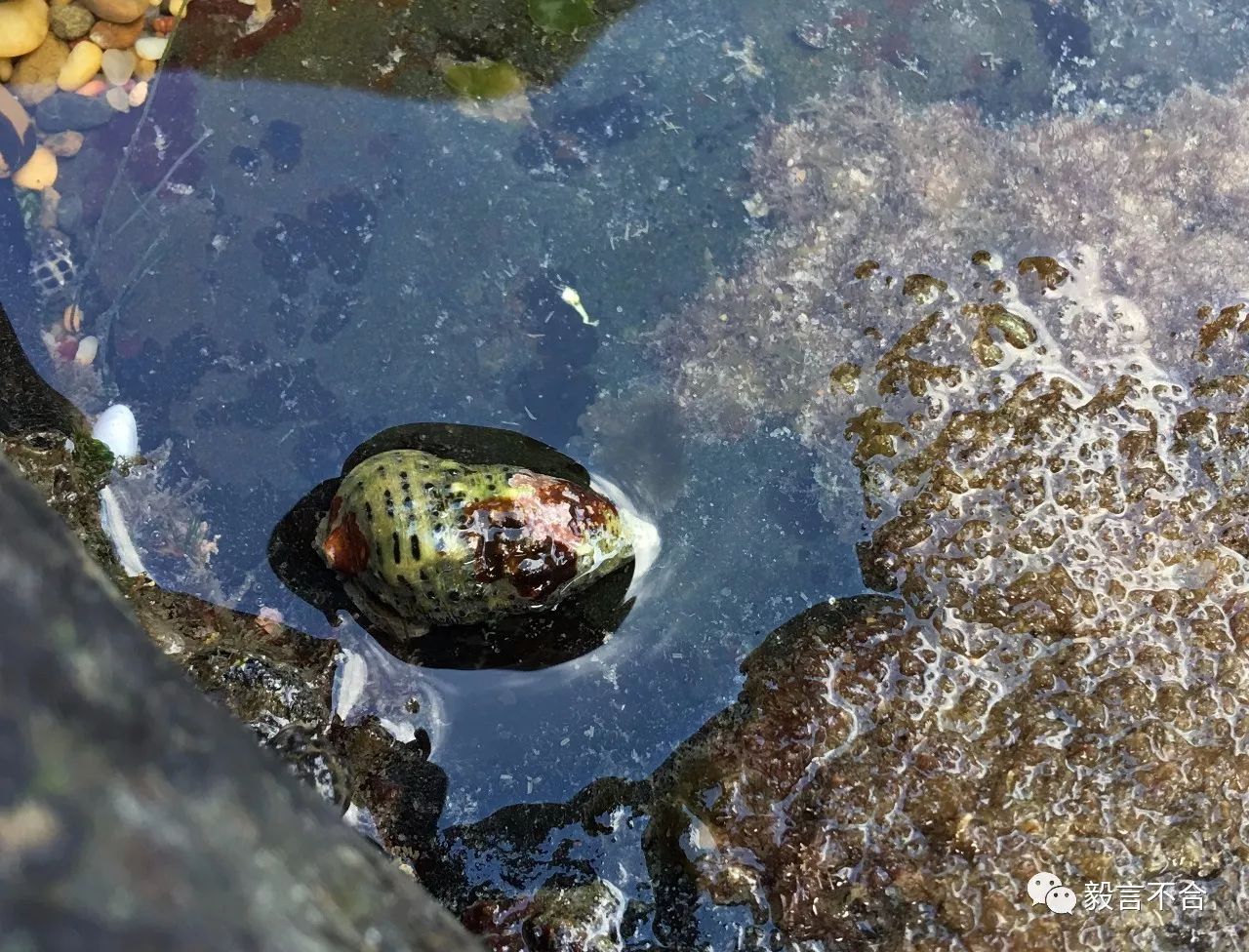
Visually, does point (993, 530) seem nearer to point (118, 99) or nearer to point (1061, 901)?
point (1061, 901)

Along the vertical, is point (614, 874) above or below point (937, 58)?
below

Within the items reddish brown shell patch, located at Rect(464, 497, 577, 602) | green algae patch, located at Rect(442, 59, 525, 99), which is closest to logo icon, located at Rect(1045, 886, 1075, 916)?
reddish brown shell patch, located at Rect(464, 497, 577, 602)

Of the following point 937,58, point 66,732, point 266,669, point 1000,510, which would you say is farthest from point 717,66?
point 66,732

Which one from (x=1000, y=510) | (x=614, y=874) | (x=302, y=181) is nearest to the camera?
(x=614, y=874)

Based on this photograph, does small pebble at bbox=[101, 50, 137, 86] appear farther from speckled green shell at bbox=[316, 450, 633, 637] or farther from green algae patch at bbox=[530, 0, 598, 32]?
speckled green shell at bbox=[316, 450, 633, 637]

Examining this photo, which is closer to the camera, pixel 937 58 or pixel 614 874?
pixel 614 874

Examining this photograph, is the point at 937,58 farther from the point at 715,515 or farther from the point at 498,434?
the point at 498,434
